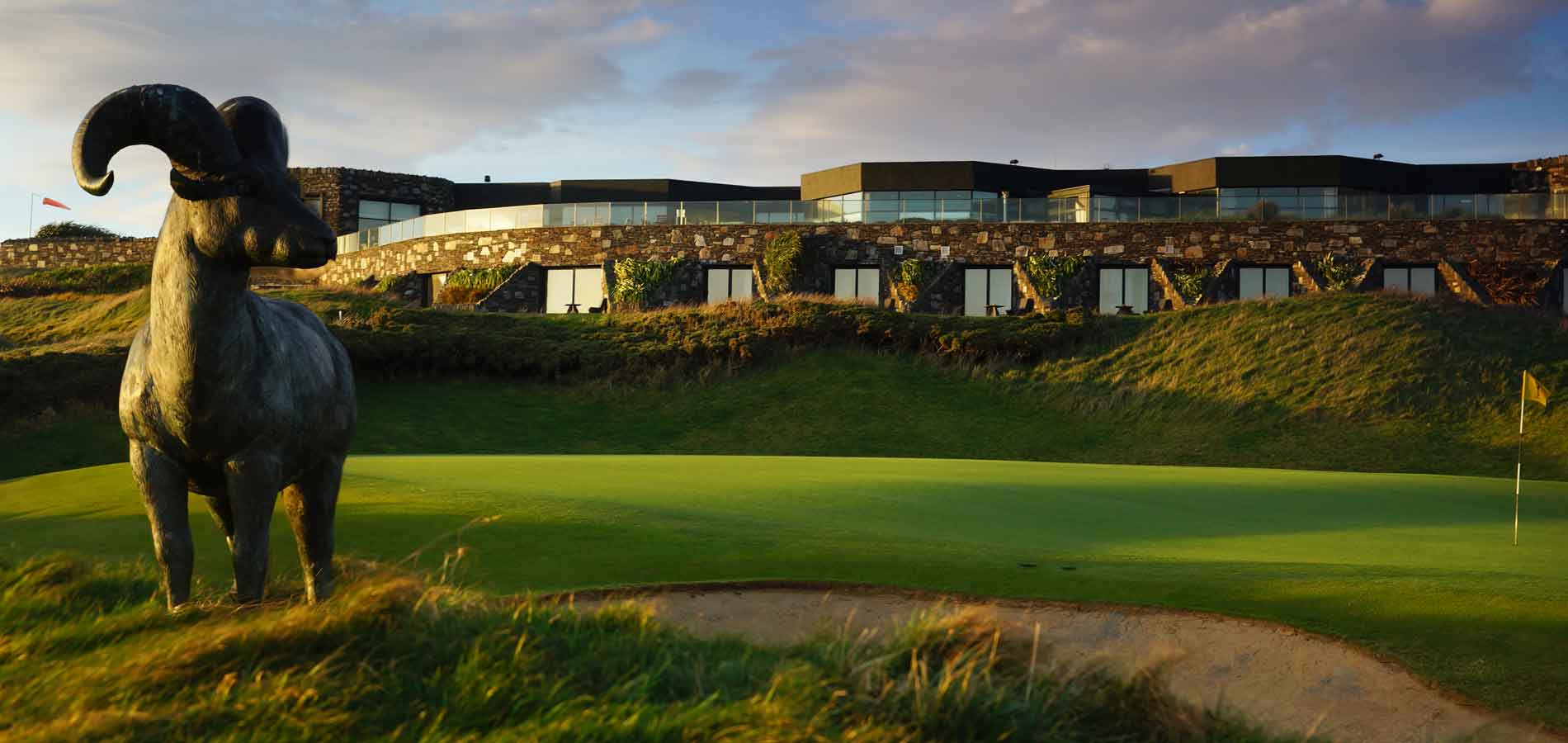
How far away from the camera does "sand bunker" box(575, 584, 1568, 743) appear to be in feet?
23.8

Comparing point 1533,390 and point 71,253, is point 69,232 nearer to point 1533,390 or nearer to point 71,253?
point 71,253

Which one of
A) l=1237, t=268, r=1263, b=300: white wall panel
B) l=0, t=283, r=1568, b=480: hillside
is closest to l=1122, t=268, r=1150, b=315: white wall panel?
l=1237, t=268, r=1263, b=300: white wall panel

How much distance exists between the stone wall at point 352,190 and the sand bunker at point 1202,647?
173ft

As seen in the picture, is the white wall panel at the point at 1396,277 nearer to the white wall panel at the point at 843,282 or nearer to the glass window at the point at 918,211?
the glass window at the point at 918,211

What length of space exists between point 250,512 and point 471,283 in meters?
44.3

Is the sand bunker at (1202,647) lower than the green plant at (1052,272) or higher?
lower

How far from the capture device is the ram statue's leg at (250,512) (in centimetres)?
647

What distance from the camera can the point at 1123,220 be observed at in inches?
1809

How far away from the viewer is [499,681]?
5.17m

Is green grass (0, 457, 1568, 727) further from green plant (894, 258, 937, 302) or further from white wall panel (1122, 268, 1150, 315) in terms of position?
green plant (894, 258, 937, 302)

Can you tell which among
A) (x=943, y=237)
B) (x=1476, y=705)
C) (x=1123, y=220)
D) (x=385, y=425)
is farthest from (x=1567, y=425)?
(x=385, y=425)

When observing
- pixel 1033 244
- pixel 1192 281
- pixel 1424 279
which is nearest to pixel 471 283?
pixel 1033 244

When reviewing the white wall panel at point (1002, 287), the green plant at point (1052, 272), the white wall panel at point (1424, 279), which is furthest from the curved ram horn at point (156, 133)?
the white wall panel at point (1424, 279)

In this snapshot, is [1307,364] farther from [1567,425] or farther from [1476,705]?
[1476,705]
